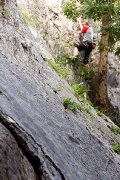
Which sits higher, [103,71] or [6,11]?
[6,11]

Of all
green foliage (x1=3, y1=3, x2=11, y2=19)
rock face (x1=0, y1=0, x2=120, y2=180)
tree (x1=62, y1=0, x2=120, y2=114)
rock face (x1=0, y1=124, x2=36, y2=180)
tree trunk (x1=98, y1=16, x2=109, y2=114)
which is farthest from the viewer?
tree trunk (x1=98, y1=16, x2=109, y2=114)

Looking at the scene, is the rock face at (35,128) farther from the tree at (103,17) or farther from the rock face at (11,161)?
the tree at (103,17)

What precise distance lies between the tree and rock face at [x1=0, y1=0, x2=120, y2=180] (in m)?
2.99

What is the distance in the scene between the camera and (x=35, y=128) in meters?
4.06

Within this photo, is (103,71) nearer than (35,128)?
No

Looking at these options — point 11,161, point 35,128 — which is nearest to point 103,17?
point 35,128

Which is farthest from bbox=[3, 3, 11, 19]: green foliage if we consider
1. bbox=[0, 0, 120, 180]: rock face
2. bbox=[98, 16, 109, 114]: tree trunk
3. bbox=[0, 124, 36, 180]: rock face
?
bbox=[98, 16, 109, 114]: tree trunk

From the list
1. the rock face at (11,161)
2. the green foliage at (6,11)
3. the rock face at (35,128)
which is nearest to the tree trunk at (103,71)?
the rock face at (35,128)

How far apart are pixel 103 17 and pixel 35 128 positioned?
9.08 metres

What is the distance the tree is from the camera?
10.3 meters

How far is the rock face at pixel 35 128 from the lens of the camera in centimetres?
326

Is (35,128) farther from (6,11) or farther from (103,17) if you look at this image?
(103,17)

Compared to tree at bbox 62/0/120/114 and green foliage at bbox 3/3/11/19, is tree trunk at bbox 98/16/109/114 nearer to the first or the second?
tree at bbox 62/0/120/114

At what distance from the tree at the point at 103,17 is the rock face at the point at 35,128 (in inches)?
118
